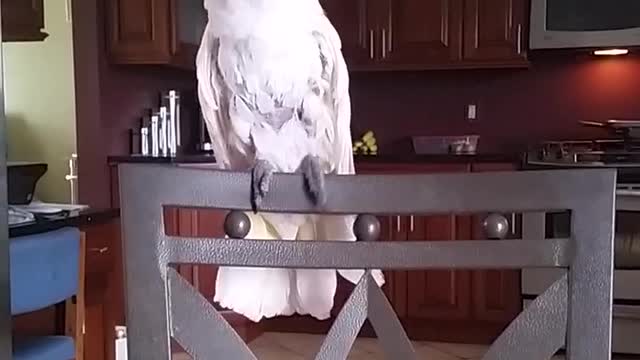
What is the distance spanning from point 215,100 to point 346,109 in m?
0.28

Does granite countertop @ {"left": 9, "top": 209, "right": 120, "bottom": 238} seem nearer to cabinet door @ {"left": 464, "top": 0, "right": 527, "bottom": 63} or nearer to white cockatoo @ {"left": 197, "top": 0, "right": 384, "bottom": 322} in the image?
white cockatoo @ {"left": 197, "top": 0, "right": 384, "bottom": 322}

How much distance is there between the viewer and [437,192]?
63 centimetres

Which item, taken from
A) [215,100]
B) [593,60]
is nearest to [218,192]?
[215,100]

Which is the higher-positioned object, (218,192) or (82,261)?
(218,192)

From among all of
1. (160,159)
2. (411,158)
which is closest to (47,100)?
(160,159)

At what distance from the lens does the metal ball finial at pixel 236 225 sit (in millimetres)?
650

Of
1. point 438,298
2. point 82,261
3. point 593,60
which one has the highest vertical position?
point 593,60

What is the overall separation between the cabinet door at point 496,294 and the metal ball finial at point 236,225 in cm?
312

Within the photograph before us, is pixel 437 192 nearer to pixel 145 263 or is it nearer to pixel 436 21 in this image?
pixel 145 263

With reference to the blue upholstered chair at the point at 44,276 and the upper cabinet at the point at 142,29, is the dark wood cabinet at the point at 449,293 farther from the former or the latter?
the blue upholstered chair at the point at 44,276

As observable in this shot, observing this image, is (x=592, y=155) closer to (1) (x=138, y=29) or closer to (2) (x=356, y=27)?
(2) (x=356, y=27)

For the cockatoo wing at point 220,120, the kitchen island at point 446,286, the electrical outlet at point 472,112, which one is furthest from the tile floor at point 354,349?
the cockatoo wing at point 220,120

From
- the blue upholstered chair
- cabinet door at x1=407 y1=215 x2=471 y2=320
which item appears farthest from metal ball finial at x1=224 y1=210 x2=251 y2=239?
cabinet door at x1=407 y1=215 x2=471 y2=320

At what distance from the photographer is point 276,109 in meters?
1.70
